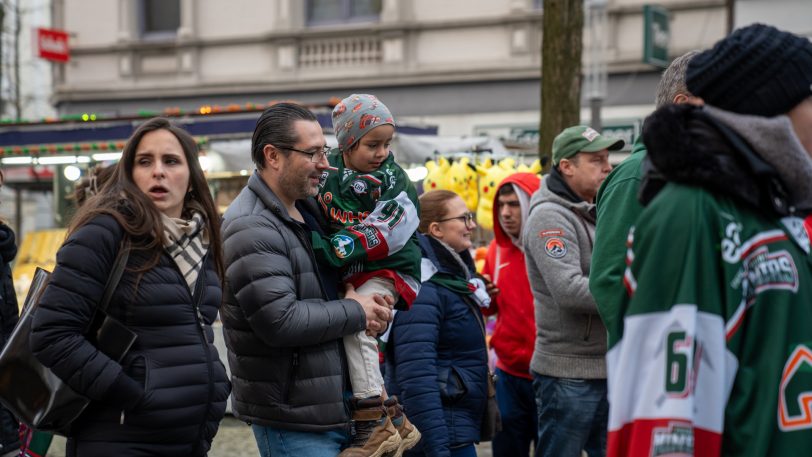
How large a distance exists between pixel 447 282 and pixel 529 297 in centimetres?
93

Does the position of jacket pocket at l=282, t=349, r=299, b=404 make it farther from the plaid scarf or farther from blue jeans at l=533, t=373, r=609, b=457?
blue jeans at l=533, t=373, r=609, b=457

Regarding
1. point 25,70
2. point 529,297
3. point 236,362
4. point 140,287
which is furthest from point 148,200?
point 25,70

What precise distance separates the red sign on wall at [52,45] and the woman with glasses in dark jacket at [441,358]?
17.8 m

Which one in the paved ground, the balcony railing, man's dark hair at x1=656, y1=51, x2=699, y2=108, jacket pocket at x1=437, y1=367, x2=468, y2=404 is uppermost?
the balcony railing

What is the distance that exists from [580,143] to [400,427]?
1.91 m

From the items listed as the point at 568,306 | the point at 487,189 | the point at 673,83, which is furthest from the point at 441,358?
the point at 487,189

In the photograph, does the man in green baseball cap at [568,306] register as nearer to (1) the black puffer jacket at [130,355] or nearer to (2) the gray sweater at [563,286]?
(2) the gray sweater at [563,286]

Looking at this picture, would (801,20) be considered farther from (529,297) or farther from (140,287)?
(140,287)

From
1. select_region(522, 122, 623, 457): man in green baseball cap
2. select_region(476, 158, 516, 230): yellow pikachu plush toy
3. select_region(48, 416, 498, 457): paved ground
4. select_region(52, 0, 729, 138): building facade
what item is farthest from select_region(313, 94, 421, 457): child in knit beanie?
select_region(52, 0, 729, 138): building facade

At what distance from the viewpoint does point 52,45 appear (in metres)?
21.2

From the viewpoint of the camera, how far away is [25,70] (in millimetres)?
31359

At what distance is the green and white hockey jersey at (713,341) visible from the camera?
2191 mm

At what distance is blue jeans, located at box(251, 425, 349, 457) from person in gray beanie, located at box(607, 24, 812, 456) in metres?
1.57

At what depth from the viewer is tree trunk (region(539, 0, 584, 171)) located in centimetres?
831
